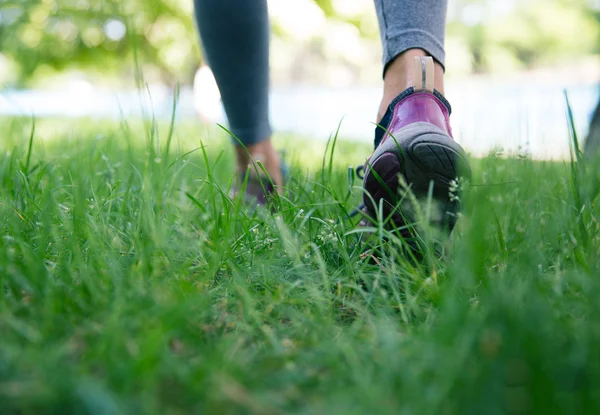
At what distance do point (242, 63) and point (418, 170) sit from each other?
2.08ft

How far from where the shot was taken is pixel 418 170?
36.0 inches

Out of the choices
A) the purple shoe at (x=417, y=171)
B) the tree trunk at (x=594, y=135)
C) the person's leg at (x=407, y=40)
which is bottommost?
the purple shoe at (x=417, y=171)

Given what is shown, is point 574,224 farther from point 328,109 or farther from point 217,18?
point 328,109

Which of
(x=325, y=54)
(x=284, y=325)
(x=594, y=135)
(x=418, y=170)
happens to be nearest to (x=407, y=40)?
(x=418, y=170)

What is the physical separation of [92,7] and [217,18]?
7409 millimetres

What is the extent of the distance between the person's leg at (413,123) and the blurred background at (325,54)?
201mm

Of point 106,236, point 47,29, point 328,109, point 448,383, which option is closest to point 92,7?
point 47,29

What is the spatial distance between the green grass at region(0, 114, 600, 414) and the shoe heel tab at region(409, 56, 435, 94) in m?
0.30

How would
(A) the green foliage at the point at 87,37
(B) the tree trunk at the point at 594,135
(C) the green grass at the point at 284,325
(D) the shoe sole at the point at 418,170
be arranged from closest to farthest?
(C) the green grass at the point at 284,325
(D) the shoe sole at the point at 418,170
(B) the tree trunk at the point at 594,135
(A) the green foliage at the point at 87,37

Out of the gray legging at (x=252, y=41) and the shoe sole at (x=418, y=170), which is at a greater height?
the gray legging at (x=252, y=41)

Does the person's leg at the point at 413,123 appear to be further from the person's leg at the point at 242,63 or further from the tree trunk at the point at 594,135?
the tree trunk at the point at 594,135

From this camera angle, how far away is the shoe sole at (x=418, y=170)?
2.94ft

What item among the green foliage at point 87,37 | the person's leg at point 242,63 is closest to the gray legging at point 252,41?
the person's leg at point 242,63

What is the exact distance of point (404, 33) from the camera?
108cm
